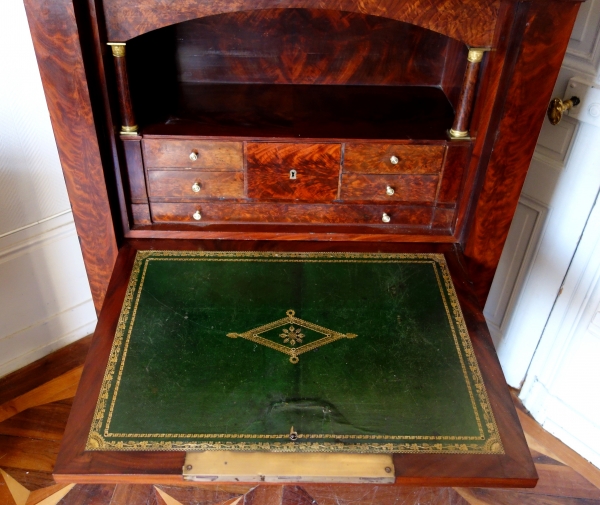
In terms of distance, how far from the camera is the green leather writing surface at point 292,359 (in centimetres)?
106

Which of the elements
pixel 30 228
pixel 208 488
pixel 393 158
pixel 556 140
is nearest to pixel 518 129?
pixel 393 158

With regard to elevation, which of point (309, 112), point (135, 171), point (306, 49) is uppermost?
point (306, 49)

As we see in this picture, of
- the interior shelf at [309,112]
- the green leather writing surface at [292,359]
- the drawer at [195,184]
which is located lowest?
the green leather writing surface at [292,359]

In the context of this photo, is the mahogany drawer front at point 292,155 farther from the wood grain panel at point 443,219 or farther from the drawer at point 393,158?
the wood grain panel at point 443,219

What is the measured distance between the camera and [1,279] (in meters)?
1.86

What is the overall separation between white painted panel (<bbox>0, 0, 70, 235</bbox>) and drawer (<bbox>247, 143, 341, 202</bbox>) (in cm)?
72

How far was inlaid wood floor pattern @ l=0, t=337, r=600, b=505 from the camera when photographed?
5.59ft

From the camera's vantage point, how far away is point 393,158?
1426 mm

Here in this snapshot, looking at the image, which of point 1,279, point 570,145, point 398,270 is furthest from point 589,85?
point 1,279

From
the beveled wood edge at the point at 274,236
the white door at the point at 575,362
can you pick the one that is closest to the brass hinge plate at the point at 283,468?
the beveled wood edge at the point at 274,236

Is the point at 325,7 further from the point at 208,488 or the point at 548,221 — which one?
the point at 208,488

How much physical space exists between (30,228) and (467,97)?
133cm

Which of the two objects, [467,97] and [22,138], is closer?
[467,97]

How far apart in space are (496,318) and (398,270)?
33.1 inches
